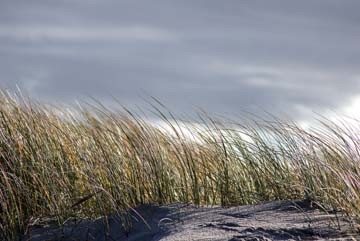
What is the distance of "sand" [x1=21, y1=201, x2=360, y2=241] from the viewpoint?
11.6 ft

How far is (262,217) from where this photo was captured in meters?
3.85

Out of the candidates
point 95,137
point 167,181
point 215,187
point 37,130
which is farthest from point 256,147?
point 37,130

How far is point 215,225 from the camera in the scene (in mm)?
3705

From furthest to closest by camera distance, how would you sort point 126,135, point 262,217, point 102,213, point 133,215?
1. point 126,135
2. point 102,213
3. point 133,215
4. point 262,217

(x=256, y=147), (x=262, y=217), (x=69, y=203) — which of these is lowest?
(x=262, y=217)

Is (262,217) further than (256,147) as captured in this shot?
No

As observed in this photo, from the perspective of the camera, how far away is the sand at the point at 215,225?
354 centimetres

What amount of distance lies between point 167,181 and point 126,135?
432mm

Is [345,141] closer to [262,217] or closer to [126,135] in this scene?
[262,217]

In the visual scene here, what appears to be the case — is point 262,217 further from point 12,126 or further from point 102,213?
point 12,126

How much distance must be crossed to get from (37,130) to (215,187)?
48.9 inches

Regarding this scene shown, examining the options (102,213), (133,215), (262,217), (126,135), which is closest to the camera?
(262,217)

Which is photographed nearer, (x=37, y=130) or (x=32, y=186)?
(x=32, y=186)

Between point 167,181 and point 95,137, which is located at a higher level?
point 95,137
